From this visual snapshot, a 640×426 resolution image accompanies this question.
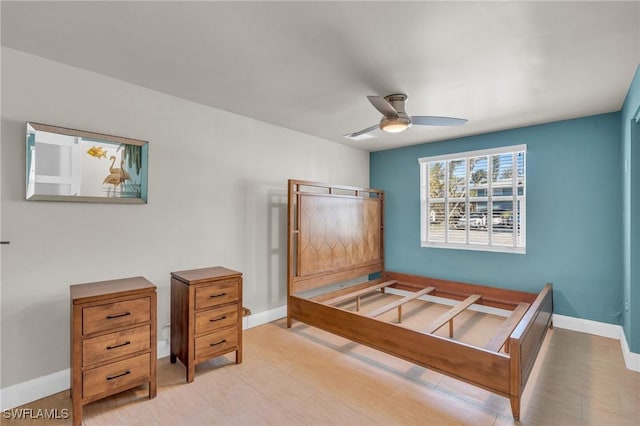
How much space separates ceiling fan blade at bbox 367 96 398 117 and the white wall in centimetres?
176

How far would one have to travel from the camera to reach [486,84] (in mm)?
2709

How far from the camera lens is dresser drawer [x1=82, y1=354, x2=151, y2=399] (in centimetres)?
204

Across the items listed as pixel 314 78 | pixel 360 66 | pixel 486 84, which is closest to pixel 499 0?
pixel 360 66

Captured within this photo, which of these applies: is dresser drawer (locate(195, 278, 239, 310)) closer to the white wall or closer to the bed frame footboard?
the white wall

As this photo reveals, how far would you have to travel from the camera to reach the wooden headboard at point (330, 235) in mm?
3789

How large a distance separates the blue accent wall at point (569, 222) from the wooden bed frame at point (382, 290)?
1.02ft

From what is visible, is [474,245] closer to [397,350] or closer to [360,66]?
[397,350]

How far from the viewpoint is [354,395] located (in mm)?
2346

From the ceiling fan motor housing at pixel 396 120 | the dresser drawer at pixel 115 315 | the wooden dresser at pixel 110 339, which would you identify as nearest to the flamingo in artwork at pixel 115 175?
the wooden dresser at pixel 110 339

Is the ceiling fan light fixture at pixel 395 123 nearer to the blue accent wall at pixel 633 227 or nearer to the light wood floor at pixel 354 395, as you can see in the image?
the blue accent wall at pixel 633 227

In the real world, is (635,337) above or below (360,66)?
below

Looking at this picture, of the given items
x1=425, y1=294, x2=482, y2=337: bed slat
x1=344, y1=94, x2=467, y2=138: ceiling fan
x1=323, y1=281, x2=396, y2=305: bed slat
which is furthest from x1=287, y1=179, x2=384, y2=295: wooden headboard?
x1=425, y1=294, x2=482, y2=337: bed slat

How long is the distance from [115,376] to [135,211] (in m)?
1.34

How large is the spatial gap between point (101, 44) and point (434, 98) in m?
2.77
